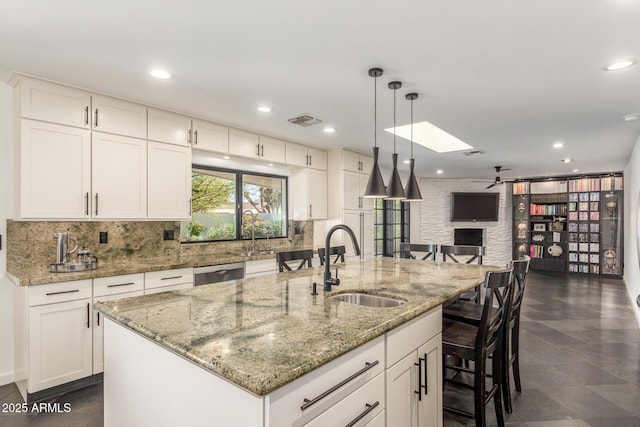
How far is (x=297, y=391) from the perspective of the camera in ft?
3.36

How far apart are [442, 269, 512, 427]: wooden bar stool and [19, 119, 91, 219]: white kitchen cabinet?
9.91ft

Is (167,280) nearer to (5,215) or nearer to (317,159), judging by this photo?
(5,215)

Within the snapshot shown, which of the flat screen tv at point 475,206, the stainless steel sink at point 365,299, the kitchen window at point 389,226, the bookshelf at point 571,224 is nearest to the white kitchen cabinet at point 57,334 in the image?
the stainless steel sink at point 365,299

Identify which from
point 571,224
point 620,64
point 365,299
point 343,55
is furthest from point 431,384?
point 571,224

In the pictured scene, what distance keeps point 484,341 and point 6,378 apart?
3.63m

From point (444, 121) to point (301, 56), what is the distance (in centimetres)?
213

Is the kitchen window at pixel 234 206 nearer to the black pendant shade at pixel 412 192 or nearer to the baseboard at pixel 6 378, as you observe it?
the baseboard at pixel 6 378

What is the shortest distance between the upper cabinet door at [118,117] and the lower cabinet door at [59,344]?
1.50 meters

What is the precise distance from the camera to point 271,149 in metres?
4.46

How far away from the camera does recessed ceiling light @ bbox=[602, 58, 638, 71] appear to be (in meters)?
2.33

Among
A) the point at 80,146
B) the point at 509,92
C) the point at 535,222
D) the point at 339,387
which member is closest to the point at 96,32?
the point at 80,146

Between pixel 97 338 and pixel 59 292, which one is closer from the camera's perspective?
pixel 59 292

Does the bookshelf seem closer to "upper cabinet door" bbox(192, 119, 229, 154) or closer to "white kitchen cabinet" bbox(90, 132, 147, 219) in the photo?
"upper cabinet door" bbox(192, 119, 229, 154)

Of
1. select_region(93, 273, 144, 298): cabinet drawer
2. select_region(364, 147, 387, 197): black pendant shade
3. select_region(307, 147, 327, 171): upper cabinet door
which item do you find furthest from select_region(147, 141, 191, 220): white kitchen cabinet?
select_region(364, 147, 387, 197): black pendant shade
